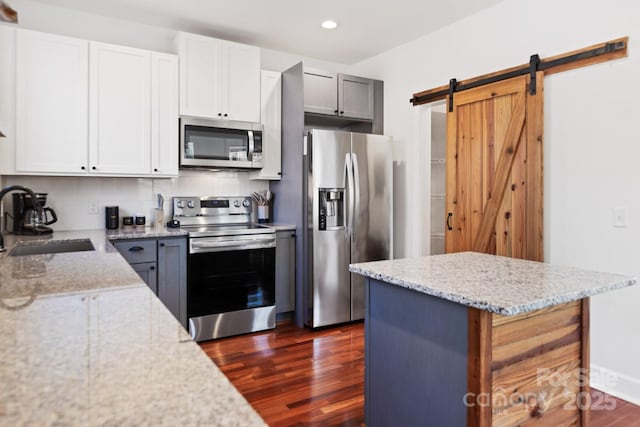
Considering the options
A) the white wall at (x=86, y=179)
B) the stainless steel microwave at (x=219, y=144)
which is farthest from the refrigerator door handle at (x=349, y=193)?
the white wall at (x=86, y=179)

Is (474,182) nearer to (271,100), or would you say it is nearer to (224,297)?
(271,100)

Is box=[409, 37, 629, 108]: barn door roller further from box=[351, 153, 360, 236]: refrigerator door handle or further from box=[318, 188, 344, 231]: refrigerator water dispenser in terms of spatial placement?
box=[318, 188, 344, 231]: refrigerator water dispenser

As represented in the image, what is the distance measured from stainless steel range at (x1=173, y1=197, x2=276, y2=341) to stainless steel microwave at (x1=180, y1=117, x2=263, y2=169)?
465 millimetres

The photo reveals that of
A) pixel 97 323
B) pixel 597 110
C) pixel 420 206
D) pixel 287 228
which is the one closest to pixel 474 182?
pixel 420 206

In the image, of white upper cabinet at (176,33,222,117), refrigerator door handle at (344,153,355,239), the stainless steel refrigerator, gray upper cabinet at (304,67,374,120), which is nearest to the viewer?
white upper cabinet at (176,33,222,117)

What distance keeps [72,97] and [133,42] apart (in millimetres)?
823

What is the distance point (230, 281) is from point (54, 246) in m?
1.32

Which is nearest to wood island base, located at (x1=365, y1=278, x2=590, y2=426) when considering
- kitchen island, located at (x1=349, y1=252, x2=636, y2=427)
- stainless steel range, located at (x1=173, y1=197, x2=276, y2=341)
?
kitchen island, located at (x1=349, y1=252, x2=636, y2=427)

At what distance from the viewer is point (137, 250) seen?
302 centimetres

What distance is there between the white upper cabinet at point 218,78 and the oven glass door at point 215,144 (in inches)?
5.1

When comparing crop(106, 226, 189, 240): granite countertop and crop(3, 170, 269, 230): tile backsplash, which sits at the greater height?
crop(3, 170, 269, 230): tile backsplash

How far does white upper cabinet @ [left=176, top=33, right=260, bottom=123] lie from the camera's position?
11.3 ft

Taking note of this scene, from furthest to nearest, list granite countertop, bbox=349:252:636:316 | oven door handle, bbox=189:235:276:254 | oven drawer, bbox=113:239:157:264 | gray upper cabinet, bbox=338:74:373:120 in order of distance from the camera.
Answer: gray upper cabinet, bbox=338:74:373:120, oven door handle, bbox=189:235:276:254, oven drawer, bbox=113:239:157:264, granite countertop, bbox=349:252:636:316

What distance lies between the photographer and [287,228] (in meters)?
3.71
